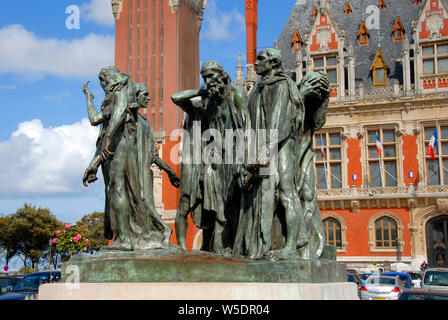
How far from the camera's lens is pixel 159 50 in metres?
56.1

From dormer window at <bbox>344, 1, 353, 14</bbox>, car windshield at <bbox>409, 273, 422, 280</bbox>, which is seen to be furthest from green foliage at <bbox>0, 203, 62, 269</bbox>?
car windshield at <bbox>409, 273, 422, 280</bbox>

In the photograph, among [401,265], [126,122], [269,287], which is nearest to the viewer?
[269,287]

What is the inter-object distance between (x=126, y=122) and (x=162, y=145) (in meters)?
41.3

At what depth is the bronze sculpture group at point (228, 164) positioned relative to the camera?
6.03 meters

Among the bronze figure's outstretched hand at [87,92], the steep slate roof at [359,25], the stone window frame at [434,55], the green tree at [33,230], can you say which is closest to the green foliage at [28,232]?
the green tree at [33,230]

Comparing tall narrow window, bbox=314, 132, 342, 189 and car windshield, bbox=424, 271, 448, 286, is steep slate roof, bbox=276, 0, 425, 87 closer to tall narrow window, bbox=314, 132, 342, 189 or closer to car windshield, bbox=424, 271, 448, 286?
tall narrow window, bbox=314, 132, 342, 189

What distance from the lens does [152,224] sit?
21.8 ft

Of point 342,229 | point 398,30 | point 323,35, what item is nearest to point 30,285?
point 342,229

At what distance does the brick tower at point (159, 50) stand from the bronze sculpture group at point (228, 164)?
150 ft

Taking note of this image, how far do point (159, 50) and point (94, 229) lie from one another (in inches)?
715

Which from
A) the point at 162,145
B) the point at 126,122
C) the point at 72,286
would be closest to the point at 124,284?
the point at 72,286

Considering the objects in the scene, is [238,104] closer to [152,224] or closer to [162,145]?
[152,224]

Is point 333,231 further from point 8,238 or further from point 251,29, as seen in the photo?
point 8,238
